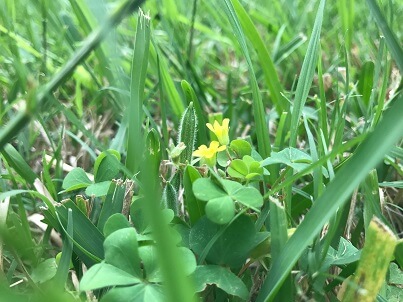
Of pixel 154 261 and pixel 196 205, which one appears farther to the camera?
pixel 196 205

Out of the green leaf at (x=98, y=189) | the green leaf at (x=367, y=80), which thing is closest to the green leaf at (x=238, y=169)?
the green leaf at (x=98, y=189)

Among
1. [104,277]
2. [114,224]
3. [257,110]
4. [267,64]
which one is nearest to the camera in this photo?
[104,277]

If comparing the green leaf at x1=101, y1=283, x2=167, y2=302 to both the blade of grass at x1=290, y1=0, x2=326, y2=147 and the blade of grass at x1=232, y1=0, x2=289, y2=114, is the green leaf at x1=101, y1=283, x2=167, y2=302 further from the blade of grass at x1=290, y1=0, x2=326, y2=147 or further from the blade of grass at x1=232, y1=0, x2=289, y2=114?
the blade of grass at x1=232, y1=0, x2=289, y2=114

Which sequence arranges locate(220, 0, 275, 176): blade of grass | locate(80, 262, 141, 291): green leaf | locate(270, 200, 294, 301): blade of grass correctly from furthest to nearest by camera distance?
locate(220, 0, 275, 176): blade of grass < locate(270, 200, 294, 301): blade of grass < locate(80, 262, 141, 291): green leaf

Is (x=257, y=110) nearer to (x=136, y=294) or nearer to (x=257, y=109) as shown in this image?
(x=257, y=109)

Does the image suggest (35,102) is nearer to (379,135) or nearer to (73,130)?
(379,135)

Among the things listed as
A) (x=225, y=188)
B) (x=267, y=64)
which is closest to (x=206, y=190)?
(x=225, y=188)

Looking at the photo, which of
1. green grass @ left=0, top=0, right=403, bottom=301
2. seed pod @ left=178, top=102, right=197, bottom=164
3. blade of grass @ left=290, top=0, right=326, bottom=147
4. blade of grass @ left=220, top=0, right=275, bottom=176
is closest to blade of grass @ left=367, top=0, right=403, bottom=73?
green grass @ left=0, top=0, right=403, bottom=301
